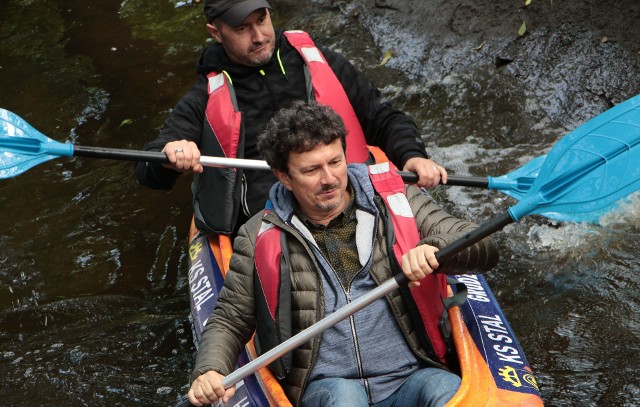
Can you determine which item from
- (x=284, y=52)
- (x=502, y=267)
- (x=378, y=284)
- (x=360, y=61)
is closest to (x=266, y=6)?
(x=284, y=52)

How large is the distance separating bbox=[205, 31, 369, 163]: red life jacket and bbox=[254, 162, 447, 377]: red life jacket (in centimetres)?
106

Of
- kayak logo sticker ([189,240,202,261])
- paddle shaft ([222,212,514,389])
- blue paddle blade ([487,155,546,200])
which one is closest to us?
paddle shaft ([222,212,514,389])

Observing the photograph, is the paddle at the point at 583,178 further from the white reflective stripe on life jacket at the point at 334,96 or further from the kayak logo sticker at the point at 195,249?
the kayak logo sticker at the point at 195,249

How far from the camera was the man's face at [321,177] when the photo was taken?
2.96 metres

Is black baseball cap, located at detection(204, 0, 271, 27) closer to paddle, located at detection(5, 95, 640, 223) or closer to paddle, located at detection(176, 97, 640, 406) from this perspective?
paddle, located at detection(5, 95, 640, 223)

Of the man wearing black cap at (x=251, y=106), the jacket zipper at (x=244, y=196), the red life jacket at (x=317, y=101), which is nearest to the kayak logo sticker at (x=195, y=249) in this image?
the man wearing black cap at (x=251, y=106)

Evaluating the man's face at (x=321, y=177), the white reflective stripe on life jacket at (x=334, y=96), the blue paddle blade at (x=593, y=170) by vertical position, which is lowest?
the blue paddle blade at (x=593, y=170)

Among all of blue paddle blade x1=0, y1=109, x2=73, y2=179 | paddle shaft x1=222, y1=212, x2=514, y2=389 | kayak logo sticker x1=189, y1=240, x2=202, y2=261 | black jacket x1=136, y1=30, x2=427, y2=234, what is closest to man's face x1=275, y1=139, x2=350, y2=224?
paddle shaft x1=222, y1=212, x2=514, y2=389

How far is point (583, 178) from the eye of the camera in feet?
10.1

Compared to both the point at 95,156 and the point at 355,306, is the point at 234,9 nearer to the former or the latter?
the point at 95,156

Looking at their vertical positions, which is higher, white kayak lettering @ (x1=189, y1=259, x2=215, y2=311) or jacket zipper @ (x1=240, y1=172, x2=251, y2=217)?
jacket zipper @ (x1=240, y1=172, x2=251, y2=217)

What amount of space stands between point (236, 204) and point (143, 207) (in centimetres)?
190

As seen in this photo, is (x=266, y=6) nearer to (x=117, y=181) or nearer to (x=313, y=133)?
(x=313, y=133)

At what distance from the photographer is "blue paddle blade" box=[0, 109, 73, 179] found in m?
4.28
